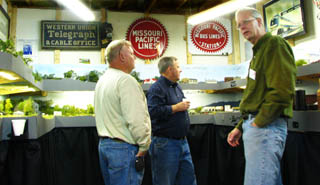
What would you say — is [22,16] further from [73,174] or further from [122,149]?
[122,149]

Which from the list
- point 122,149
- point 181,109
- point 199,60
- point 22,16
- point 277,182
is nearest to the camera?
point 277,182

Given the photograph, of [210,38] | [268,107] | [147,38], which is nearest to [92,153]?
[268,107]

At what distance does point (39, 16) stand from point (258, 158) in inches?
228

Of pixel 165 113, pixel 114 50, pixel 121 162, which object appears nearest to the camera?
pixel 121 162

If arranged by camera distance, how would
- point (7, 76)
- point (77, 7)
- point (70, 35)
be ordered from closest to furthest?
point (7, 76) < point (77, 7) < point (70, 35)

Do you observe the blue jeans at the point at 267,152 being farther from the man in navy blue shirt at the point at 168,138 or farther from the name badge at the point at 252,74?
the man in navy blue shirt at the point at 168,138

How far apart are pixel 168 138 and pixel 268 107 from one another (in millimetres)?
1277

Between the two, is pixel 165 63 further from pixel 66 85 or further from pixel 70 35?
pixel 70 35

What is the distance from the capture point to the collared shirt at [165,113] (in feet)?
8.63

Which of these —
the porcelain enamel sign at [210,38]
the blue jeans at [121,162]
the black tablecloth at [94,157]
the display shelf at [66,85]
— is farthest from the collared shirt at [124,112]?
the porcelain enamel sign at [210,38]

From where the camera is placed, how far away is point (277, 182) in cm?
170

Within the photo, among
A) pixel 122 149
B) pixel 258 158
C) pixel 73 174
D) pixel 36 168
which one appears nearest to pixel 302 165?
pixel 258 158

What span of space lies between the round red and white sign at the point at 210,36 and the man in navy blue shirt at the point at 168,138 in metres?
4.03

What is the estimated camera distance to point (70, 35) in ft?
20.0
